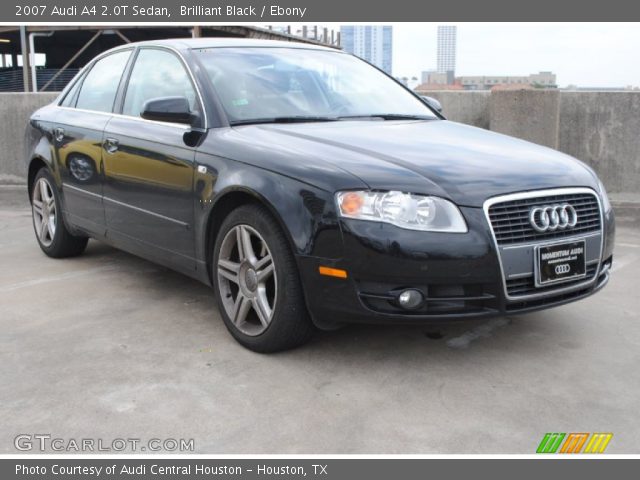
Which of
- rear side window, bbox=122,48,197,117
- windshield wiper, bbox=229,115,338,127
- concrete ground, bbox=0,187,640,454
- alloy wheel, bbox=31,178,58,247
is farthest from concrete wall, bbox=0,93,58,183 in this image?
windshield wiper, bbox=229,115,338,127

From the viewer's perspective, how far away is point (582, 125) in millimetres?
7793

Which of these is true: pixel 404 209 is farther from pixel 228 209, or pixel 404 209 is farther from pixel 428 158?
pixel 228 209

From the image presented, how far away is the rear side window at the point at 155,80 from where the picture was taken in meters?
4.20

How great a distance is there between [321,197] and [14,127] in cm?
727

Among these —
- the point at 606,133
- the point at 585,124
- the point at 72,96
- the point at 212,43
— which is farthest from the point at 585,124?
the point at 72,96

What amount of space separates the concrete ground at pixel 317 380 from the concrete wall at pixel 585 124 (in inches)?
133

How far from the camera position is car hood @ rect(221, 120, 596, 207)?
3145 mm

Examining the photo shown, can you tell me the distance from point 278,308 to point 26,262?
3129 mm

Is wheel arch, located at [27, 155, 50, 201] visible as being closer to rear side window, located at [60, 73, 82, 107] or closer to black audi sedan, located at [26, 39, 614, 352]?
rear side window, located at [60, 73, 82, 107]

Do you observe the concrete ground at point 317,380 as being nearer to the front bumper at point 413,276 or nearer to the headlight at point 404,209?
the front bumper at point 413,276

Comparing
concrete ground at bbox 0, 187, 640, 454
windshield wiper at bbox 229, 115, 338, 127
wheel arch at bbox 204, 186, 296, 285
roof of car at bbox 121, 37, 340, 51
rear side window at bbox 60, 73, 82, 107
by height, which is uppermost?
roof of car at bbox 121, 37, 340, 51

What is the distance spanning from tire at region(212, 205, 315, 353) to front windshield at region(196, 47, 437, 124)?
0.68 metres

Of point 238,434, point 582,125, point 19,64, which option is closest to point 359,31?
point 19,64

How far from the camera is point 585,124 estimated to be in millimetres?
7773
